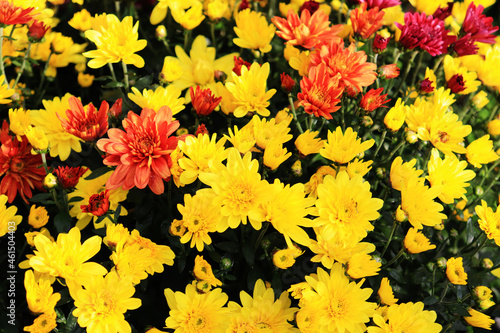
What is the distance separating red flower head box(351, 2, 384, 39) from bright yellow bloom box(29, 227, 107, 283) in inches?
49.0

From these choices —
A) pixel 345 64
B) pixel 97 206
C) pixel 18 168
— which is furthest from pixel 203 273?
pixel 345 64

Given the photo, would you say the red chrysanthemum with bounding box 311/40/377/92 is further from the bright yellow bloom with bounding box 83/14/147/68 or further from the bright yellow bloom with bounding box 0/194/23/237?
the bright yellow bloom with bounding box 0/194/23/237

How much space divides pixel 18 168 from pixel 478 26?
1.87m

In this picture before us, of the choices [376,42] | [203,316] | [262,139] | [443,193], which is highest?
[376,42]

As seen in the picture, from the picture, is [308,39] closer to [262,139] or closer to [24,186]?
[262,139]

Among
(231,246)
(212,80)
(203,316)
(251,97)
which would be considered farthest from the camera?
(212,80)

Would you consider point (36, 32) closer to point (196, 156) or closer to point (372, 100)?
point (196, 156)

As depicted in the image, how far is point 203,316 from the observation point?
125cm

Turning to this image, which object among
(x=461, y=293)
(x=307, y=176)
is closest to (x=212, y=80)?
(x=307, y=176)

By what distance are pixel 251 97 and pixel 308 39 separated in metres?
0.33

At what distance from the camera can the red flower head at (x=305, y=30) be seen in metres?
1.51

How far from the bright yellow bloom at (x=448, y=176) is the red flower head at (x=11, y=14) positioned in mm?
1583

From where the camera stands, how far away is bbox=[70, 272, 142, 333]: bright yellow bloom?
1147 millimetres

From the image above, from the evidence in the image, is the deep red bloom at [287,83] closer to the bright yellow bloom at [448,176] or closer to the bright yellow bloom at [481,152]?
the bright yellow bloom at [448,176]
